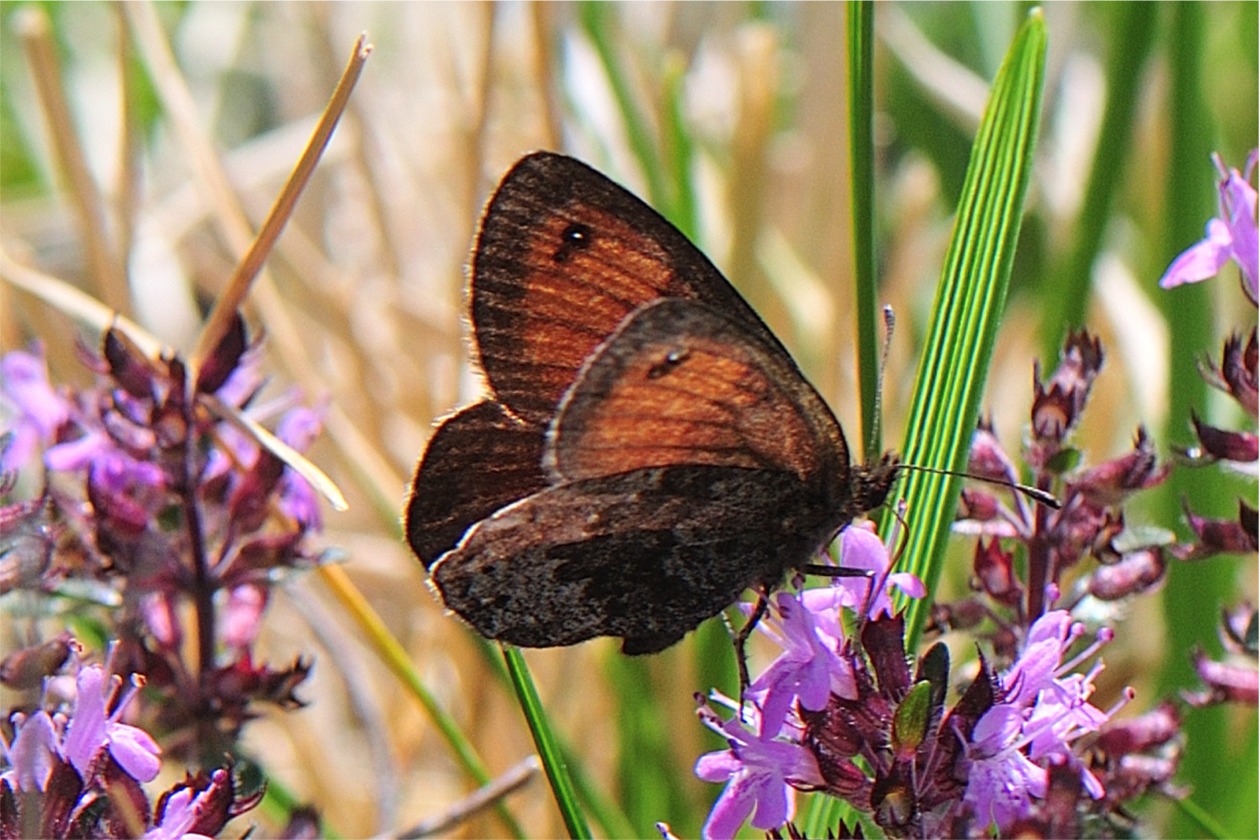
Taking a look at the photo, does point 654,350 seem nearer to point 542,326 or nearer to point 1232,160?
point 542,326

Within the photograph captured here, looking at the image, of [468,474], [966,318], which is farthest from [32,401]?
[966,318]

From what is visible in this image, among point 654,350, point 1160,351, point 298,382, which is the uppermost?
point 654,350

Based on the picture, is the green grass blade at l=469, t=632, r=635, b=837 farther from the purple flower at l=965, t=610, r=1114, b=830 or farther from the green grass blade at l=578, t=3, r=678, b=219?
the green grass blade at l=578, t=3, r=678, b=219

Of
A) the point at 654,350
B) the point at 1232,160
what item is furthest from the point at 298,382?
the point at 1232,160

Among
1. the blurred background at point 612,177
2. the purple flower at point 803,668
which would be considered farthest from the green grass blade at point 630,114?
the purple flower at point 803,668

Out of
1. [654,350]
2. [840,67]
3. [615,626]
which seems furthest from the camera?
[840,67]

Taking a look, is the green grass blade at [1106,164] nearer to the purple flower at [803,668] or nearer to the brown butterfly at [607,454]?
the brown butterfly at [607,454]
